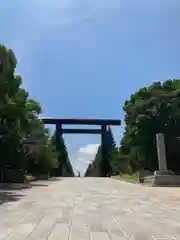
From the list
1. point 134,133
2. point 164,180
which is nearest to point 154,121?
point 134,133

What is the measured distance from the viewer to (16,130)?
30.0 m

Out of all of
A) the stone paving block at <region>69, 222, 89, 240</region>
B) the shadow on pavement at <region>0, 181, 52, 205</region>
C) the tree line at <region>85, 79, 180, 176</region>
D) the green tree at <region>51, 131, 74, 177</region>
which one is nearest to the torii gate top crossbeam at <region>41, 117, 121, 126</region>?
the green tree at <region>51, 131, 74, 177</region>

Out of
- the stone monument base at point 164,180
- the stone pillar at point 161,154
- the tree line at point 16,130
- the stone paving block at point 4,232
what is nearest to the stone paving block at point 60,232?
the stone paving block at point 4,232

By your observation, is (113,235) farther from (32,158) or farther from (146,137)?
(32,158)

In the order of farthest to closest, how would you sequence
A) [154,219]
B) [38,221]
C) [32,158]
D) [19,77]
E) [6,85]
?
[32,158], [19,77], [6,85], [154,219], [38,221]

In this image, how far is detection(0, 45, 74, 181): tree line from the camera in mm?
21000

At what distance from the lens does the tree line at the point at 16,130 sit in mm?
21000

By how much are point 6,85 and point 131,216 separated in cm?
1333

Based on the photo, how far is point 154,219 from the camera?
9305 mm

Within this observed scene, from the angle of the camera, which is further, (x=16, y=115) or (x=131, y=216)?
(x=16, y=115)

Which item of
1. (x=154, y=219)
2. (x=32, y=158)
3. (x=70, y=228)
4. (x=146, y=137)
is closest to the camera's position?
(x=70, y=228)

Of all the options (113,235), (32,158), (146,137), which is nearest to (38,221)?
(113,235)

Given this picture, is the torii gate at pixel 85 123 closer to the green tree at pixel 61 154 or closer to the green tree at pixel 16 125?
the green tree at pixel 61 154

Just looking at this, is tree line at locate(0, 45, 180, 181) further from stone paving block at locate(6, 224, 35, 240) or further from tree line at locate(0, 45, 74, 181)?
stone paving block at locate(6, 224, 35, 240)
